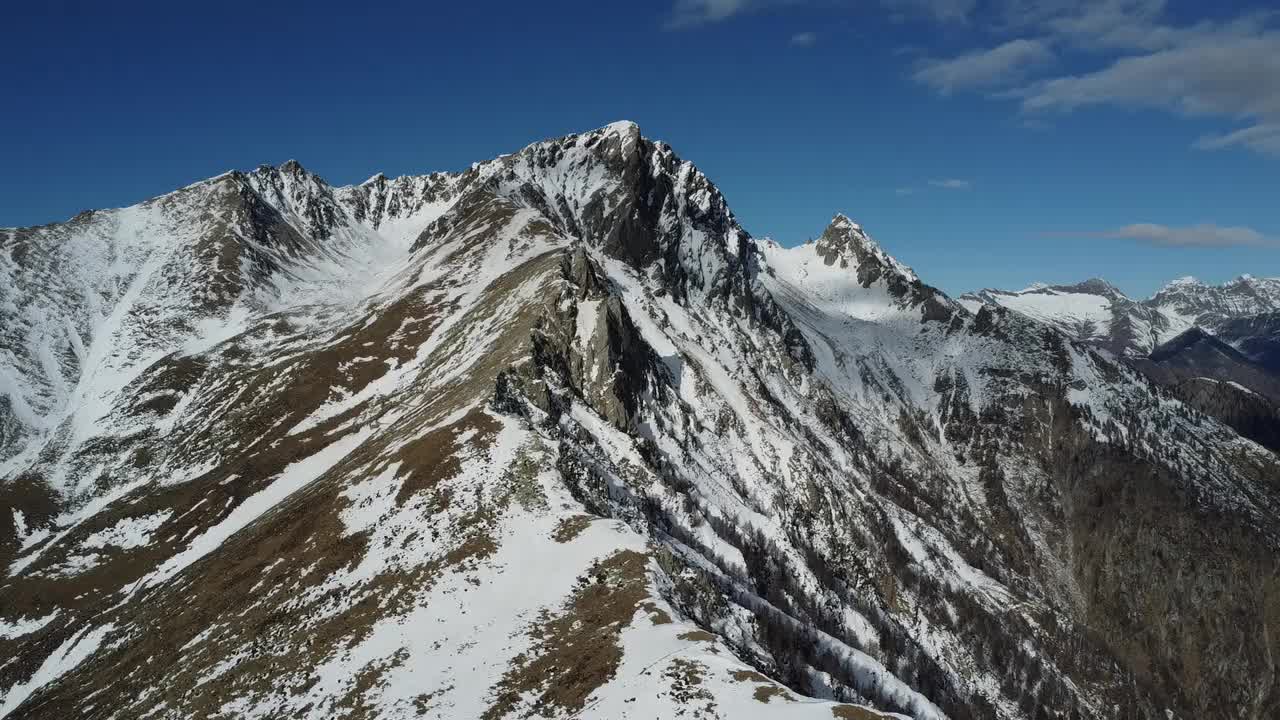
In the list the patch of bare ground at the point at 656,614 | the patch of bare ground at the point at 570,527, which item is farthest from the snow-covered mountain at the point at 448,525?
the patch of bare ground at the point at 570,527

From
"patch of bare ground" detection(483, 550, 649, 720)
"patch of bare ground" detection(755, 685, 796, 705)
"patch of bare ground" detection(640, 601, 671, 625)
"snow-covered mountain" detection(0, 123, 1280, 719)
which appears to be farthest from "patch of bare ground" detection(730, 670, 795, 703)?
"patch of bare ground" detection(640, 601, 671, 625)

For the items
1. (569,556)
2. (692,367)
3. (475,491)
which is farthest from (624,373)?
(569,556)

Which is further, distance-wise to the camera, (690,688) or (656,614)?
(656,614)

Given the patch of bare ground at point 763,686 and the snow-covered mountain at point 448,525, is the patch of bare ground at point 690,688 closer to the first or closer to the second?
the snow-covered mountain at point 448,525

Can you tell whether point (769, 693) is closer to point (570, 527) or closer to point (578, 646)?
point (578, 646)

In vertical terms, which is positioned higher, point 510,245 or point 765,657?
point 510,245

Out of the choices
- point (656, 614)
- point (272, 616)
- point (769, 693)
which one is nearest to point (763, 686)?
point (769, 693)

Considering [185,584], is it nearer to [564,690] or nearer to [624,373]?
[564,690]
